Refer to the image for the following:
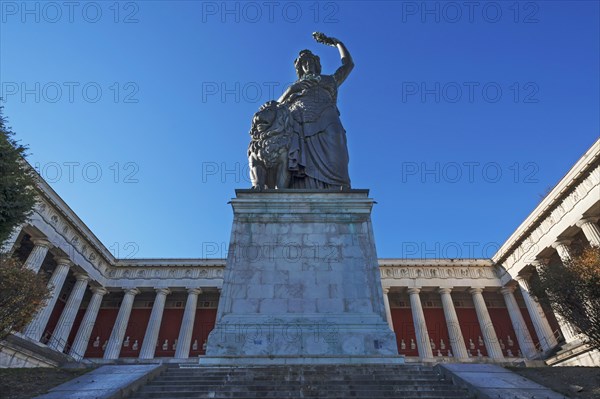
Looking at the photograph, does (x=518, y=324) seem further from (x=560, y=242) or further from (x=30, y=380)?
(x=30, y=380)

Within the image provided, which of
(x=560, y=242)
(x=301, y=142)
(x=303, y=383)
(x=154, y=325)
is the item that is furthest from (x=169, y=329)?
(x=303, y=383)

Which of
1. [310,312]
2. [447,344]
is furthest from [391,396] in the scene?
[447,344]

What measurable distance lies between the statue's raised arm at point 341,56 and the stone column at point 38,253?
82.8 ft

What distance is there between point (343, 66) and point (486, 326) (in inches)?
1214

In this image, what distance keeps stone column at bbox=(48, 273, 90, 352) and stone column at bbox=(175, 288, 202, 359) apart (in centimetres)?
911

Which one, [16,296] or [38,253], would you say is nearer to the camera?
[16,296]

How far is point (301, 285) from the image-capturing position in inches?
340

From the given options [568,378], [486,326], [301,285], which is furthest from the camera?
[486,326]

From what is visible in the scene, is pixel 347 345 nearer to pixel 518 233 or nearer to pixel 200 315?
pixel 518 233

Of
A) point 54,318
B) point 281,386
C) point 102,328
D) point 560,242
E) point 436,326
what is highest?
point 560,242

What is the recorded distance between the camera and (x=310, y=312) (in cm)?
823

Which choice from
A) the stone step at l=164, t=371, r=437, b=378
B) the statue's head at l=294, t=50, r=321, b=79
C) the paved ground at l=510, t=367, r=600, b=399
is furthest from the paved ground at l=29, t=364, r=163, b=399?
the statue's head at l=294, t=50, r=321, b=79

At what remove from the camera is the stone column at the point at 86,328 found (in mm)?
31906

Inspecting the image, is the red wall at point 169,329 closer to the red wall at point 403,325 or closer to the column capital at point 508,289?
the red wall at point 403,325
